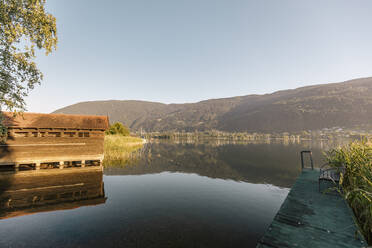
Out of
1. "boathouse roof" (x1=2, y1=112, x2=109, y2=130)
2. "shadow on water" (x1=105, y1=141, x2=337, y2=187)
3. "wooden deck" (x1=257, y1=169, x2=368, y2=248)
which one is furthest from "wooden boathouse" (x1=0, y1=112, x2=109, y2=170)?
"wooden deck" (x1=257, y1=169, x2=368, y2=248)

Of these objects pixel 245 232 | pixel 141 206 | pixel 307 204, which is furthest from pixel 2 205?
pixel 307 204

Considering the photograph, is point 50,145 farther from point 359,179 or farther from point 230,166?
point 359,179

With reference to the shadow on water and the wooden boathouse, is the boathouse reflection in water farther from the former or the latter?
the shadow on water

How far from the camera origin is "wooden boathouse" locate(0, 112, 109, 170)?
1845 centimetres

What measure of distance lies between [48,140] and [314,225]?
25650 millimetres

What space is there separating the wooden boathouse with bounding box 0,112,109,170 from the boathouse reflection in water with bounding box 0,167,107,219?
217 centimetres

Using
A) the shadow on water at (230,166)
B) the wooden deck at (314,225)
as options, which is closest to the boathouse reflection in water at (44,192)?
the shadow on water at (230,166)

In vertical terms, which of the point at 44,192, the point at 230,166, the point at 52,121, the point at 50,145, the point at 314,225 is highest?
the point at 52,121

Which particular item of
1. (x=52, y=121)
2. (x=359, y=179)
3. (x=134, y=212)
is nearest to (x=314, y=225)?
(x=359, y=179)

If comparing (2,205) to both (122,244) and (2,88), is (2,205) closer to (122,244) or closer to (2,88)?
(2,88)

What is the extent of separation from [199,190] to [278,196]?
6.28m

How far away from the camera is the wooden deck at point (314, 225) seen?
471 centimetres

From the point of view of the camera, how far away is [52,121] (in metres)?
20.8

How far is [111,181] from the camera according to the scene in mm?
16578
